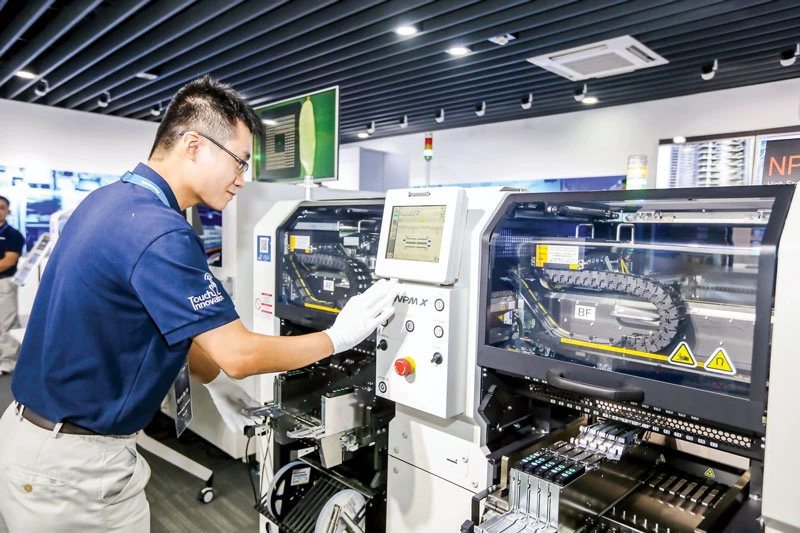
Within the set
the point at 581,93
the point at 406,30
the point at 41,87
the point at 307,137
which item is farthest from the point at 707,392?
the point at 41,87

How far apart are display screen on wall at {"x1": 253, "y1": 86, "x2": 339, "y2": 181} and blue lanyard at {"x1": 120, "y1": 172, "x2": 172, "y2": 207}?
145 centimetres

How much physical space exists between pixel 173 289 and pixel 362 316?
596mm

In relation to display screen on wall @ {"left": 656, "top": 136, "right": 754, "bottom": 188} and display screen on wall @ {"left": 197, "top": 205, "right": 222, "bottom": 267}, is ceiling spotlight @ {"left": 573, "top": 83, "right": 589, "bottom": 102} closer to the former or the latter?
display screen on wall @ {"left": 197, "top": 205, "right": 222, "bottom": 267}

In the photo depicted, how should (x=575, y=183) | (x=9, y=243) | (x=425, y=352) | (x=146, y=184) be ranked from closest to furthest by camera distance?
(x=146, y=184), (x=425, y=352), (x=9, y=243), (x=575, y=183)

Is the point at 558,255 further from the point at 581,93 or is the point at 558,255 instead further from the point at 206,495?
the point at 581,93

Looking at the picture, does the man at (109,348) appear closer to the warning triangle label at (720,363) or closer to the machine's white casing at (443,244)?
the machine's white casing at (443,244)

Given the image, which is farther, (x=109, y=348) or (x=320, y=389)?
(x=320, y=389)

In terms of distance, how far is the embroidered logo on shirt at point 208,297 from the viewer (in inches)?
51.6

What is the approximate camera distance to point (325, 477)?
245 centimetres

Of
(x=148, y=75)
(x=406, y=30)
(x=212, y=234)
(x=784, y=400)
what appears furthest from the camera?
(x=148, y=75)

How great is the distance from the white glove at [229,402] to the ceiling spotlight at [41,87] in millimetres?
6270

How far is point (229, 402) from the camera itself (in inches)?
82.6

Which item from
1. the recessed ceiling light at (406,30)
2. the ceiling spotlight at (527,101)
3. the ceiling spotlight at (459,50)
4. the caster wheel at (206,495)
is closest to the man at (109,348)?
the caster wheel at (206,495)

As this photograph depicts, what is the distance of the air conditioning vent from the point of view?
444 centimetres
